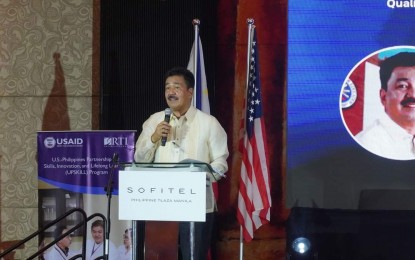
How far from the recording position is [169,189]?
3.39 m

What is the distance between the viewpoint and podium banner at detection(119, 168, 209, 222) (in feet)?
11.0

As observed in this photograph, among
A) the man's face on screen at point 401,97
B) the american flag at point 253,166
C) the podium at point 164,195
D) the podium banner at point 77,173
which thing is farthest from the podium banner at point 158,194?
the man's face on screen at point 401,97

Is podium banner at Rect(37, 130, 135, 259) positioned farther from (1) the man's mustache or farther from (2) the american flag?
(1) the man's mustache

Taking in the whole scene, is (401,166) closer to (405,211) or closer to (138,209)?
(405,211)

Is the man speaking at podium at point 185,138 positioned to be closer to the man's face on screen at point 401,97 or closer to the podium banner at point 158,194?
the podium banner at point 158,194

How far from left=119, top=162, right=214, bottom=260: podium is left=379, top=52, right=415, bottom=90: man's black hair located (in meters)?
2.47

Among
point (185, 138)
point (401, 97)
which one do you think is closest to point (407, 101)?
point (401, 97)

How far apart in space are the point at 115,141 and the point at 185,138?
1123 mm

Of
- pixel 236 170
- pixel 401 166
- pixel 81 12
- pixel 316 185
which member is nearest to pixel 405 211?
pixel 401 166

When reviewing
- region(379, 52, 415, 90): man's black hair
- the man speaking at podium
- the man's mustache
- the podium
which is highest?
region(379, 52, 415, 90): man's black hair

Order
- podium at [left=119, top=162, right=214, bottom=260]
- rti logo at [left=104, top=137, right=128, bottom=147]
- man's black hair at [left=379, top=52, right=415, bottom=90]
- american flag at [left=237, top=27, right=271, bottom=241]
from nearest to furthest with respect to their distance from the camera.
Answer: podium at [left=119, top=162, right=214, bottom=260] → rti logo at [left=104, top=137, right=128, bottom=147] → american flag at [left=237, top=27, right=271, bottom=241] → man's black hair at [left=379, top=52, right=415, bottom=90]

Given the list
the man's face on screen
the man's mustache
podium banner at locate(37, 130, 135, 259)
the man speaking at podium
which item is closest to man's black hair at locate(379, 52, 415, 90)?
the man's face on screen

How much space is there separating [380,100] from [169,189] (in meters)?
2.59

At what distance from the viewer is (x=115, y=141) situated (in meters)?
4.88
